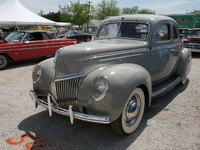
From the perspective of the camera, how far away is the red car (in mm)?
7082

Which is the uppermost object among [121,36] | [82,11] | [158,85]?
[82,11]

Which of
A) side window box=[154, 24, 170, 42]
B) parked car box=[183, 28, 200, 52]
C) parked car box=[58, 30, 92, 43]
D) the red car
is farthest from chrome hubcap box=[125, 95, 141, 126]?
parked car box=[58, 30, 92, 43]

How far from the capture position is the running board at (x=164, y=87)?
3.11 m

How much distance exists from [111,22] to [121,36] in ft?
1.76

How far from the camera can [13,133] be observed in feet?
8.67

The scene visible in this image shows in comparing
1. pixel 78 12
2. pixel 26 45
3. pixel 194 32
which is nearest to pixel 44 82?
pixel 26 45

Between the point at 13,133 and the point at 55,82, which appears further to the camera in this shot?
the point at 13,133

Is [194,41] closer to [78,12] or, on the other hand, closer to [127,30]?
[127,30]

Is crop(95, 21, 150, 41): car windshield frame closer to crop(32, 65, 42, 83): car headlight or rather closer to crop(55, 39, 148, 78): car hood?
crop(55, 39, 148, 78): car hood

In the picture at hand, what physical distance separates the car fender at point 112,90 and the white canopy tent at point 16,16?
12.0m

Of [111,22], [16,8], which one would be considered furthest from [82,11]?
[111,22]

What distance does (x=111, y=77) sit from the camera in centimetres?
215

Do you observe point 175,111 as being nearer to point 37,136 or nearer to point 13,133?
point 37,136

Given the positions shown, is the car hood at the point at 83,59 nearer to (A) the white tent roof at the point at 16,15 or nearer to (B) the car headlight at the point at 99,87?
(B) the car headlight at the point at 99,87
